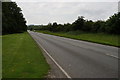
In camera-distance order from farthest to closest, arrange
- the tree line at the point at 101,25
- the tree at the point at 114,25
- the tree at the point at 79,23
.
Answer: the tree at the point at 79,23 → the tree line at the point at 101,25 → the tree at the point at 114,25

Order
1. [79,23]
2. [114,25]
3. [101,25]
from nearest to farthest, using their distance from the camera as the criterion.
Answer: [114,25] < [101,25] < [79,23]

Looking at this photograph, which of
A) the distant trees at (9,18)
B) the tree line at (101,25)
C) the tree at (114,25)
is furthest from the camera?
the distant trees at (9,18)

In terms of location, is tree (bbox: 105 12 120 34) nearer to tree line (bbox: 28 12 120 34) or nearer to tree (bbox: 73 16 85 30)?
tree line (bbox: 28 12 120 34)

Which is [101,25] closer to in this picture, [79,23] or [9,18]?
[79,23]

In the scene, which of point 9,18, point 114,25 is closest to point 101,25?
point 114,25

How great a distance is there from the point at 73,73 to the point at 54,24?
141m

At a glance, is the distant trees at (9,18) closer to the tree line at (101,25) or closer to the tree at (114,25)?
the tree line at (101,25)

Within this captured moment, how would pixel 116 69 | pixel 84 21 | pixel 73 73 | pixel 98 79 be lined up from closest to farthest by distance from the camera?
pixel 98 79 → pixel 73 73 → pixel 116 69 → pixel 84 21

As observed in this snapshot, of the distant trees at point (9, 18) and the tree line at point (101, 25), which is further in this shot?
the distant trees at point (9, 18)

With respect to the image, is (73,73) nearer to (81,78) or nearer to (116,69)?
(81,78)

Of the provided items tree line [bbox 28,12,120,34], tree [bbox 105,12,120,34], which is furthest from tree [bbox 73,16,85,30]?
tree [bbox 105,12,120,34]

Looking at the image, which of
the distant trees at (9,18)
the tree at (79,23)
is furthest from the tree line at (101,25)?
the distant trees at (9,18)

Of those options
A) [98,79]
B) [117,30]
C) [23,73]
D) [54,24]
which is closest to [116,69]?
[98,79]

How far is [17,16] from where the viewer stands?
327ft
